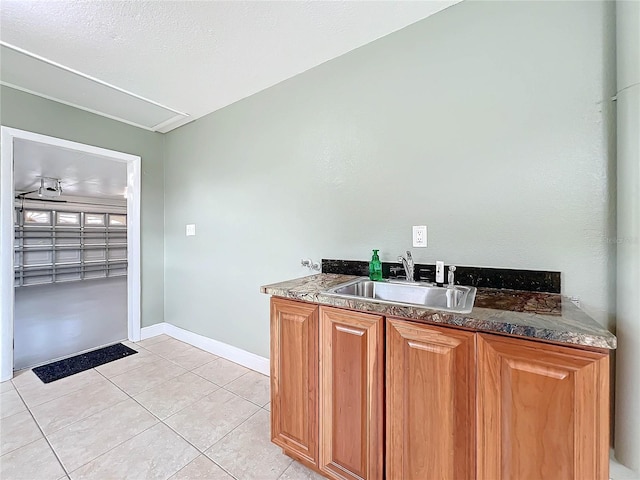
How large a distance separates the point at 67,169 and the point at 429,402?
623 cm

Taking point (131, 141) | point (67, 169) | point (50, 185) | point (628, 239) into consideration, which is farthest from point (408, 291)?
point (50, 185)

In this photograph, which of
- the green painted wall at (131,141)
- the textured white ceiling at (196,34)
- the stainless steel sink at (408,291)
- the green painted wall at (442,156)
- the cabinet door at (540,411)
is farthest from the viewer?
the green painted wall at (131,141)

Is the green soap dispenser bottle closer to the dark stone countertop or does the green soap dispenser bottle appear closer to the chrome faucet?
the chrome faucet

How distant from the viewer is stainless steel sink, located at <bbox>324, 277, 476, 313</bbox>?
1.33m

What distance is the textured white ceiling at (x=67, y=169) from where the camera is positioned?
3486 millimetres

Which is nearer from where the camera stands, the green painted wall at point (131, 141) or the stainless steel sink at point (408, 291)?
the stainless steel sink at point (408, 291)

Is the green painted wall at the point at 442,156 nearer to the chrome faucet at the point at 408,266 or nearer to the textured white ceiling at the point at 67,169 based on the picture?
the chrome faucet at the point at 408,266

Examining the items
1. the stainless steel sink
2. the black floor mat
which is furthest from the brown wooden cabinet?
the black floor mat

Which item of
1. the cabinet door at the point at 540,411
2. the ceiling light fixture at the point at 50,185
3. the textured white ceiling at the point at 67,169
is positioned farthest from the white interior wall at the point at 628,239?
the ceiling light fixture at the point at 50,185

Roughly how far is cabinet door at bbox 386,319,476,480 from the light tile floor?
2.17ft

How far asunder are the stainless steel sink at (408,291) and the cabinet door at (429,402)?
0.98 feet

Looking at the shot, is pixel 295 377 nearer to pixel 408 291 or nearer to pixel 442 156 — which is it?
pixel 408 291

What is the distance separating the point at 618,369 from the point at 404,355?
879mm

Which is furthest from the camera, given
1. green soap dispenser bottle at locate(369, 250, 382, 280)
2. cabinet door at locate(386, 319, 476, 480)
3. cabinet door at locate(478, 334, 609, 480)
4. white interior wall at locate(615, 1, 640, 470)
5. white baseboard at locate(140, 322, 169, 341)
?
white baseboard at locate(140, 322, 169, 341)
